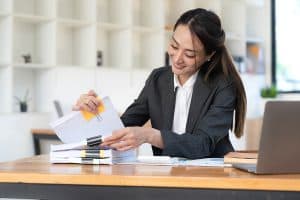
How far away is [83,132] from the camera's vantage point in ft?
5.77

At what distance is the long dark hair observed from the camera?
197 cm

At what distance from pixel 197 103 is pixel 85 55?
2.39 m

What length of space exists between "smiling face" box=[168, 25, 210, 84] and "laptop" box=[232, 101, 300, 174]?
736 millimetres

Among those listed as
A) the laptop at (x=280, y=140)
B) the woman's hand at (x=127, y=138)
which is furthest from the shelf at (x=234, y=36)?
the laptop at (x=280, y=140)

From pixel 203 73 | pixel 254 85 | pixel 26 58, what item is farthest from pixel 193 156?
pixel 254 85

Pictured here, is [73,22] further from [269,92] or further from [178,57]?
[178,57]

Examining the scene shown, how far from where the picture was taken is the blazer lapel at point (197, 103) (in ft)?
6.45

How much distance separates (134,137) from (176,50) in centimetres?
49

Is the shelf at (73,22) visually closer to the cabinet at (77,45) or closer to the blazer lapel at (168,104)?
the cabinet at (77,45)

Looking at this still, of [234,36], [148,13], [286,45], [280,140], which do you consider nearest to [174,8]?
[148,13]

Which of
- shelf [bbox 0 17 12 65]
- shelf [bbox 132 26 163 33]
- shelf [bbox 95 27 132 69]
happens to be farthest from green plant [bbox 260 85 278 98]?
shelf [bbox 0 17 12 65]

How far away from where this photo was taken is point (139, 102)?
2.15m

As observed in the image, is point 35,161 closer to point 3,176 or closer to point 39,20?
point 3,176

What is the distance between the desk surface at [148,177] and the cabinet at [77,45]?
2464 millimetres
